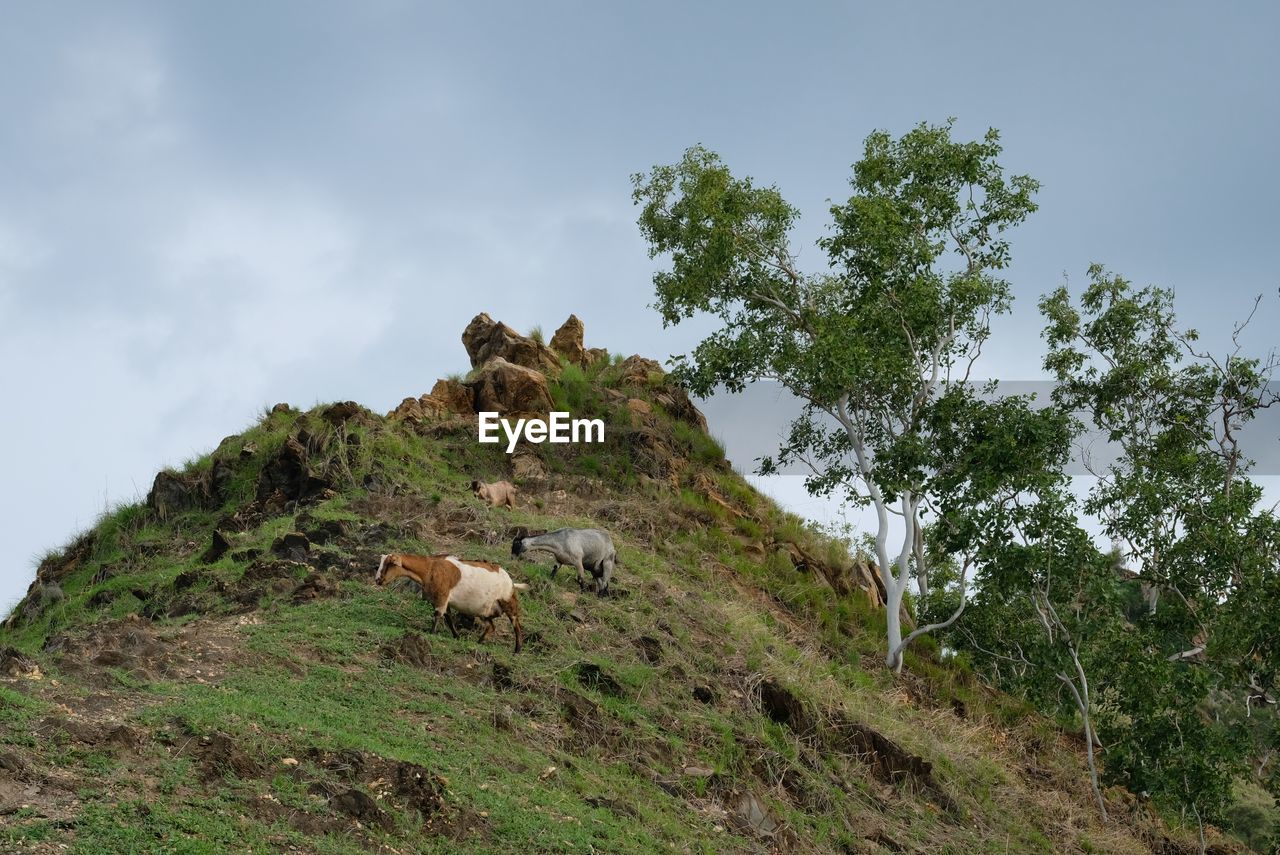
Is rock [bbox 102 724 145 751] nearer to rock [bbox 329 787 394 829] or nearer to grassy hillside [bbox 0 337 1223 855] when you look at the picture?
grassy hillside [bbox 0 337 1223 855]

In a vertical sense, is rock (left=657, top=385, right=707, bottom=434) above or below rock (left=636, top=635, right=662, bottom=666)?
above

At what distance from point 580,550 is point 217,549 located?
6592 mm

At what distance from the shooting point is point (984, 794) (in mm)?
18812

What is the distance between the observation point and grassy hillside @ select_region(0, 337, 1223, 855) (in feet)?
32.7

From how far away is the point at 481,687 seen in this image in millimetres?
14070

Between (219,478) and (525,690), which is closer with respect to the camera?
(525,690)

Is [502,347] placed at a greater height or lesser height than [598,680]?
greater

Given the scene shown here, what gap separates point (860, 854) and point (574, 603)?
573 cm

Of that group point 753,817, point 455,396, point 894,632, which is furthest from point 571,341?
point 753,817

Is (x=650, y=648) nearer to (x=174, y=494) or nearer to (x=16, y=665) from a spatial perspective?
(x=16, y=665)

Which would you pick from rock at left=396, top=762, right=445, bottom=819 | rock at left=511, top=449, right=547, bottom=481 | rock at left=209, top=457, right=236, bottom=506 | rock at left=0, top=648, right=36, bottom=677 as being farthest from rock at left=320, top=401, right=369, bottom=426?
rock at left=396, top=762, right=445, bottom=819

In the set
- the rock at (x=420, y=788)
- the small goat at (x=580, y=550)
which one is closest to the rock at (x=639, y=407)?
the small goat at (x=580, y=550)

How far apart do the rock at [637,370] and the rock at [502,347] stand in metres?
2.28

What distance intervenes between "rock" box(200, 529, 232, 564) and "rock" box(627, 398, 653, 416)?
12.9 metres
